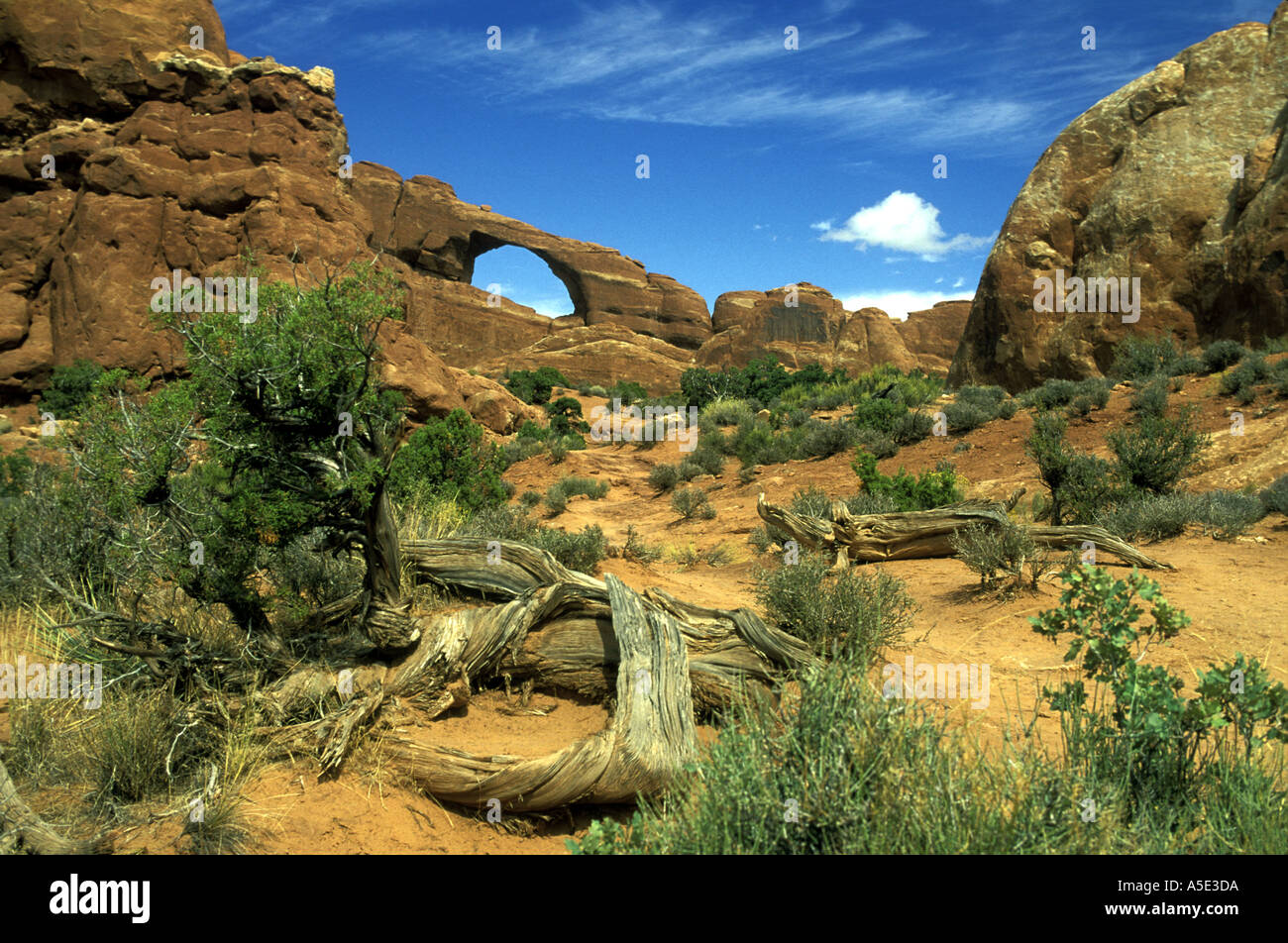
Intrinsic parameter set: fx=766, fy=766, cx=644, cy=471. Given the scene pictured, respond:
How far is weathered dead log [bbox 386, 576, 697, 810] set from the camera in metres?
3.81

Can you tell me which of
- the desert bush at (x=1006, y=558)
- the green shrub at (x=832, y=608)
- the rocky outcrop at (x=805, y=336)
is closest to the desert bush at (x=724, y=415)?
the desert bush at (x=1006, y=558)

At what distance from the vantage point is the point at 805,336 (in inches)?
2682

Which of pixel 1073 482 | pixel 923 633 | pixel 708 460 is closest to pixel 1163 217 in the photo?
pixel 1073 482

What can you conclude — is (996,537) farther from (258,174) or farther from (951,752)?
(258,174)

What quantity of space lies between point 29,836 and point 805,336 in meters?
68.5

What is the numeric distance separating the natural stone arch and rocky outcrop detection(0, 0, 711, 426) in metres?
34.6

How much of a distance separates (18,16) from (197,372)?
3020 cm

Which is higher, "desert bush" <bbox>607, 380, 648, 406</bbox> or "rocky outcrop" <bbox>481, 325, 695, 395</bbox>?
"rocky outcrop" <bbox>481, 325, 695, 395</bbox>

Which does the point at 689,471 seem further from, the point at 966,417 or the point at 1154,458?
the point at 1154,458

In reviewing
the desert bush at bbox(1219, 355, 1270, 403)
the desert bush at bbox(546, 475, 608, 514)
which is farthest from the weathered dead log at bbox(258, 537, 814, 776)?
the desert bush at bbox(1219, 355, 1270, 403)

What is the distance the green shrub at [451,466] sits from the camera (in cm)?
1016

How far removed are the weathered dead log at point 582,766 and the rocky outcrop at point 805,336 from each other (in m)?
62.5

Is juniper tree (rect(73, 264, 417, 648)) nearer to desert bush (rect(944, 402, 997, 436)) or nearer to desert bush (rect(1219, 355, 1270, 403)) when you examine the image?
desert bush (rect(944, 402, 997, 436))

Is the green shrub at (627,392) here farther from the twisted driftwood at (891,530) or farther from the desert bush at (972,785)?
the desert bush at (972,785)
